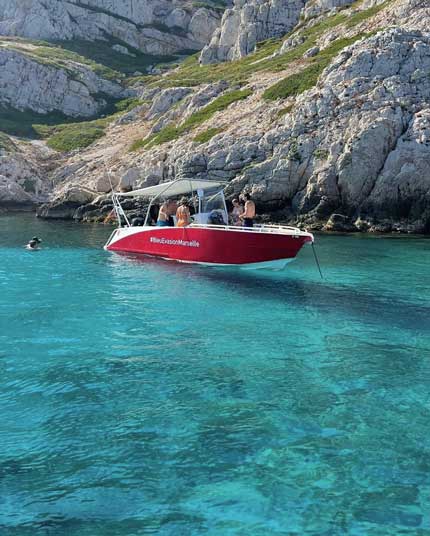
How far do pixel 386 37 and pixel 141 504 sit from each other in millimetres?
49091

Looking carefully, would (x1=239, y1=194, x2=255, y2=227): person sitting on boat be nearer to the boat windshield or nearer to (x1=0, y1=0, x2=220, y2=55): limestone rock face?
the boat windshield

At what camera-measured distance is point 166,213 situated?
25.3m

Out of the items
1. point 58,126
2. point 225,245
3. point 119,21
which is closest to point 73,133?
point 58,126

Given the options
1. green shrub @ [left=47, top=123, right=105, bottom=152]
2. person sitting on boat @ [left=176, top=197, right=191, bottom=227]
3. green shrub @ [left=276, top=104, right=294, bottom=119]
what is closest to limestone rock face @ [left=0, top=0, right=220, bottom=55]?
green shrub @ [left=47, top=123, right=105, bottom=152]

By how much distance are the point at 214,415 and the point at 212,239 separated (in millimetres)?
14570

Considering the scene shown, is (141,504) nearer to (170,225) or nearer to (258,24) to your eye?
(170,225)

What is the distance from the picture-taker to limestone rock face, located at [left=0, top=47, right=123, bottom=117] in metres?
103

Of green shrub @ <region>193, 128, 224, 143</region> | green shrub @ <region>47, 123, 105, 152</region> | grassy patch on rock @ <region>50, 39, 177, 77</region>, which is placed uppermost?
grassy patch on rock @ <region>50, 39, 177, 77</region>

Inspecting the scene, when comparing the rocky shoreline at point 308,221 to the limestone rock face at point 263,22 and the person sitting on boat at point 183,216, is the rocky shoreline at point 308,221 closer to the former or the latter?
the person sitting on boat at point 183,216

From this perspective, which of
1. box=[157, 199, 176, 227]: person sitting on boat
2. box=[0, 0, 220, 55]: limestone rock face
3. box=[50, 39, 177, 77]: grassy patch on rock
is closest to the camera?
box=[157, 199, 176, 227]: person sitting on boat

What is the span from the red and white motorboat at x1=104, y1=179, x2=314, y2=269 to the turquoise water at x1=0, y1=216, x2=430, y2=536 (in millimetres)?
3664

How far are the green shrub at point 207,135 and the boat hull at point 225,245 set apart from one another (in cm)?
2697

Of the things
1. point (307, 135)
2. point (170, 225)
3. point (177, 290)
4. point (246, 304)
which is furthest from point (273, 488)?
point (307, 135)

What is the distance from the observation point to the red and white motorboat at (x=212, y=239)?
2077cm
